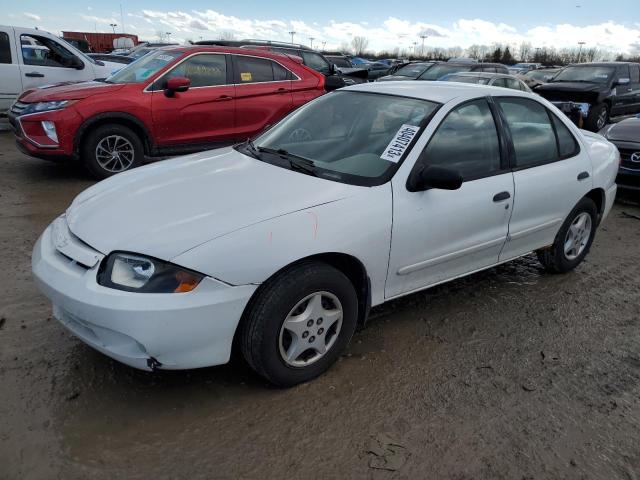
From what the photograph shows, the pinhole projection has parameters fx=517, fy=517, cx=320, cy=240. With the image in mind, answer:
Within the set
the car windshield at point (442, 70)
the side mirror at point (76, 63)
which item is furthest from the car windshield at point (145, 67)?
the car windshield at point (442, 70)

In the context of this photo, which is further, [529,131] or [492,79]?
[492,79]

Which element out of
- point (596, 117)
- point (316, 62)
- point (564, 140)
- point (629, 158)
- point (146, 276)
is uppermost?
point (316, 62)

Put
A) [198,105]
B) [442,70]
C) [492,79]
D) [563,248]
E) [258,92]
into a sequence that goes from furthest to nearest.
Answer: [442,70], [492,79], [258,92], [198,105], [563,248]

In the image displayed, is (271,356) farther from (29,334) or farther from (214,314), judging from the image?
(29,334)

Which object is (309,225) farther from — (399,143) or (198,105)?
(198,105)

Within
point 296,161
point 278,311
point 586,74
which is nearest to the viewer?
point 278,311

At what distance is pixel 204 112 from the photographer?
267 inches

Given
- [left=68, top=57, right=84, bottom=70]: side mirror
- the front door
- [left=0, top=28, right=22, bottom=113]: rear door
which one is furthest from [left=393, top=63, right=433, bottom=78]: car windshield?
the front door

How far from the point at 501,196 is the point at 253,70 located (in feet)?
16.0

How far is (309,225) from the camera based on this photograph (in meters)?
2.59

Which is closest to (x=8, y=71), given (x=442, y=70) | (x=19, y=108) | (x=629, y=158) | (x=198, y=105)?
(x=19, y=108)

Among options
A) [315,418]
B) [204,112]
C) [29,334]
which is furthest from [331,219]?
[204,112]

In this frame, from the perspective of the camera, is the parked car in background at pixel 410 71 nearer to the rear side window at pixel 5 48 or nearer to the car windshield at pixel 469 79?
the car windshield at pixel 469 79

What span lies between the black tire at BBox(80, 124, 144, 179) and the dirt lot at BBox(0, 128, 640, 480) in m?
2.89
